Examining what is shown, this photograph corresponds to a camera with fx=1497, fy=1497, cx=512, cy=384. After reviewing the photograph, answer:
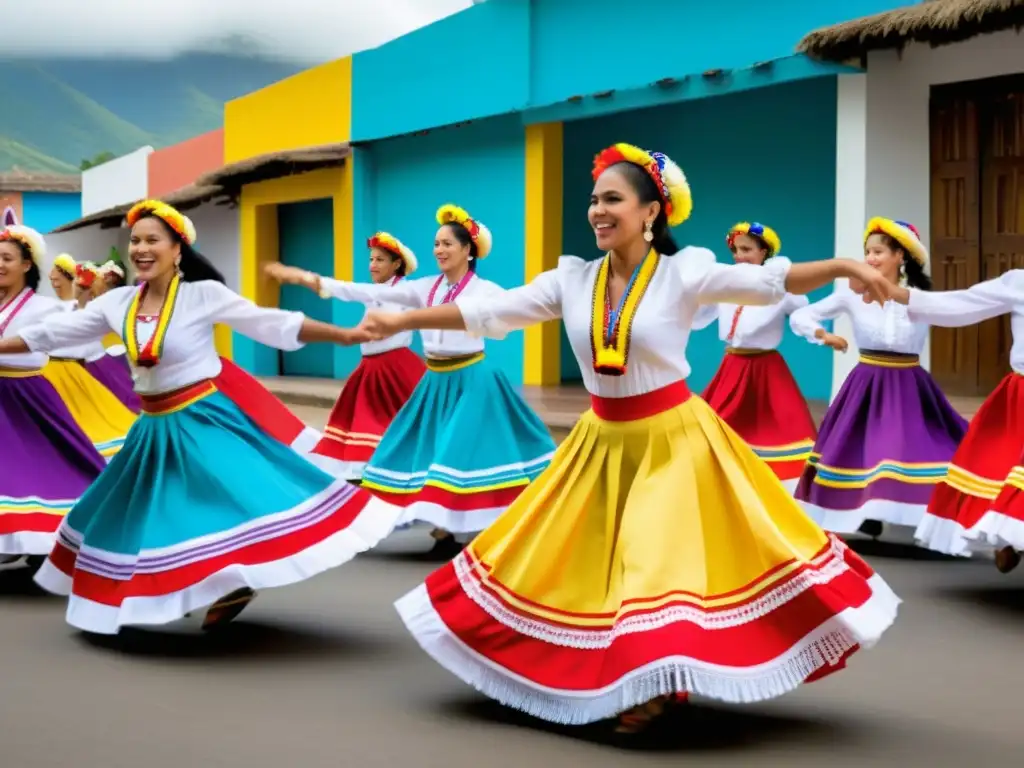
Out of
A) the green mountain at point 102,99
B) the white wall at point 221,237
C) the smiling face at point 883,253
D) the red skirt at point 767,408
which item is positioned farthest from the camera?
the green mountain at point 102,99

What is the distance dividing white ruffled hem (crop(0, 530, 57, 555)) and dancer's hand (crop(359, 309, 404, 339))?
8.06 ft

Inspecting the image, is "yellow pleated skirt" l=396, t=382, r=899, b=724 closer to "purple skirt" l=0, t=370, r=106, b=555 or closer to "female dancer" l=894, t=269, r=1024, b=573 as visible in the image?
"female dancer" l=894, t=269, r=1024, b=573

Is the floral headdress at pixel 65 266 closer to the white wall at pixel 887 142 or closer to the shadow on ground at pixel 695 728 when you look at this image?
the white wall at pixel 887 142

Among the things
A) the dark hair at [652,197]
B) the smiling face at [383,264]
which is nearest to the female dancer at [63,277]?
the smiling face at [383,264]

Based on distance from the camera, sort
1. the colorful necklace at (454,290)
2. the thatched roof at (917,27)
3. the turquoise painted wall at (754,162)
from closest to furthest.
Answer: the colorful necklace at (454,290)
the thatched roof at (917,27)
the turquoise painted wall at (754,162)

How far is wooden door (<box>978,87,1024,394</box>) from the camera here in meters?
12.5

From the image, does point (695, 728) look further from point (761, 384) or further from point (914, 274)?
point (761, 384)

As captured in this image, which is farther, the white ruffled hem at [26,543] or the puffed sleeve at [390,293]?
the puffed sleeve at [390,293]

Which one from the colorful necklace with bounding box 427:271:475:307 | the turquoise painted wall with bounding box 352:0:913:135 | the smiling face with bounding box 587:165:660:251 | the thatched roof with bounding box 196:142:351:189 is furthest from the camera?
the thatched roof with bounding box 196:142:351:189

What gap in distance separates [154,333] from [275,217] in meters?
19.2

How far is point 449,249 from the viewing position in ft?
27.5

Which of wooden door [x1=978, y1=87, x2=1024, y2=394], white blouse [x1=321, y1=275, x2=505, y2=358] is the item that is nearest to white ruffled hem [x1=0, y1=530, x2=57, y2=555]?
white blouse [x1=321, y1=275, x2=505, y2=358]

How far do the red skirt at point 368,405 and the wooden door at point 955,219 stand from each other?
17.8 feet

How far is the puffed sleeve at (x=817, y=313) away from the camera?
852cm
